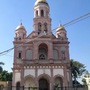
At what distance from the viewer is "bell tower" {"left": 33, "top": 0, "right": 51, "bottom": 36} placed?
36.7 meters

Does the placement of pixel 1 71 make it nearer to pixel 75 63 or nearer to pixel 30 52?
pixel 30 52

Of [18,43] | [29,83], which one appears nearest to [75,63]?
[18,43]

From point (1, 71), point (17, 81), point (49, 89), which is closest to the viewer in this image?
point (49, 89)

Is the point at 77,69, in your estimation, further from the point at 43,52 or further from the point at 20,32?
the point at 20,32

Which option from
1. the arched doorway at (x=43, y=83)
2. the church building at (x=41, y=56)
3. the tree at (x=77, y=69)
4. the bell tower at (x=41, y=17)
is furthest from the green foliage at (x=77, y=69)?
the arched doorway at (x=43, y=83)

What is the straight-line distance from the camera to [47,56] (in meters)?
34.6

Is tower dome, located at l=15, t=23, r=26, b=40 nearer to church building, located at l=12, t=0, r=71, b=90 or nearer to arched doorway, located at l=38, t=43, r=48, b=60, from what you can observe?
church building, located at l=12, t=0, r=71, b=90

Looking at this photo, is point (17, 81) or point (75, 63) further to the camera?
point (75, 63)

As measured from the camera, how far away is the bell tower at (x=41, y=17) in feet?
120

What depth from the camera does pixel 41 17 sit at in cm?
3759

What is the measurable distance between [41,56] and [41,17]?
760cm

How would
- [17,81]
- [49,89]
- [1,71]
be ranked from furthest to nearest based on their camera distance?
[1,71]
[17,81]
[49,89]

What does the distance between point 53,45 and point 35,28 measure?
4.69 meters

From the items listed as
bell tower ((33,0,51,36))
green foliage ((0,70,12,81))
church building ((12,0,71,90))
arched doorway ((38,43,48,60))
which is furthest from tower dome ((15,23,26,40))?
green foliage ((0,70,12,81))
